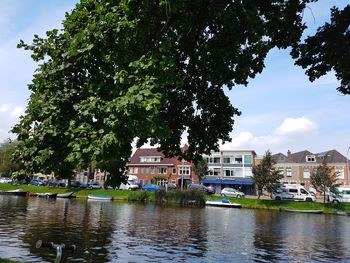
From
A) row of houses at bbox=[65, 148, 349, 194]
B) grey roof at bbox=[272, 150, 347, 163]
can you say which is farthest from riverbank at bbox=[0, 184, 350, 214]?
grey roof at bbox=[272, 150, 347, 163]

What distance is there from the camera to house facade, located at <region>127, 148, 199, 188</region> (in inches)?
3706

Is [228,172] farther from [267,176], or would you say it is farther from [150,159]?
[267,176]

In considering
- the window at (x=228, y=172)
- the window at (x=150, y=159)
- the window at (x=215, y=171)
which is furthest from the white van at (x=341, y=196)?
the window at (x=150, y=159)

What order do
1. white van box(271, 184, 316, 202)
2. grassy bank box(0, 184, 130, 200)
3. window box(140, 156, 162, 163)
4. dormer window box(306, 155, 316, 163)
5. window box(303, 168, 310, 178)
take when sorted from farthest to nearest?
window box(140, 156, 162, 163) < dormer window box(306, 155, 316, 163) < window box(303, 168, 310, 178) < grassy bank box(0, 184, 130, 200) < white van box(271, 184, 316, 202)

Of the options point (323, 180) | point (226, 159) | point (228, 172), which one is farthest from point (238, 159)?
point (323, 180)

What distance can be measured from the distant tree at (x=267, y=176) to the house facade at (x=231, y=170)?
764 inches

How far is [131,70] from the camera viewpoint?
9.23 m

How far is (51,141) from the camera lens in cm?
1001

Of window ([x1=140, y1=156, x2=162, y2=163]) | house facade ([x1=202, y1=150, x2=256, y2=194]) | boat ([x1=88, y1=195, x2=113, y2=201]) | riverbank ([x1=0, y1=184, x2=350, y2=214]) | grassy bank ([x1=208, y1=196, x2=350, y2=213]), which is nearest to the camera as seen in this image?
grassy bank ([x1=208, y1=196, x2=350, y2=213])

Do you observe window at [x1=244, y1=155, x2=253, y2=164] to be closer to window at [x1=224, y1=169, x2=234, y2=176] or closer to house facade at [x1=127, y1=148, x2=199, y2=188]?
window at [x1=224, y1=169, x2=234, y2=176]

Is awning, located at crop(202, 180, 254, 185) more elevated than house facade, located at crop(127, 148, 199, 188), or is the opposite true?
house facade, located at crop(127, 148, 199, 188)

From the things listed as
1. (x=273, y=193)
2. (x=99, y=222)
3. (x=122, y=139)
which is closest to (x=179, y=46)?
(x=122, y=139)

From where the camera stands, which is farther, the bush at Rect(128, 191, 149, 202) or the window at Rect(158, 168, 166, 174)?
the window at Rect(158, 168, 166, 174)

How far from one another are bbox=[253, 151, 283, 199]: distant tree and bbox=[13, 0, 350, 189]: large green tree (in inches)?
2144
